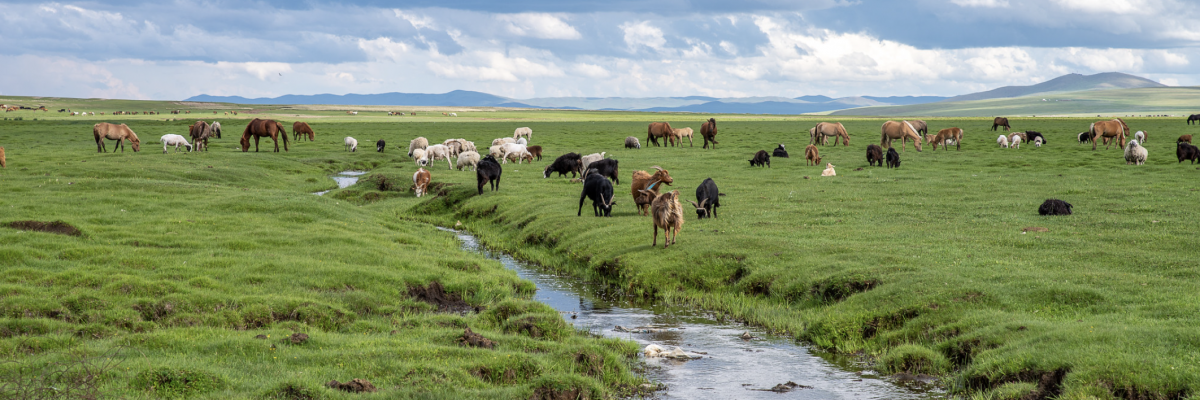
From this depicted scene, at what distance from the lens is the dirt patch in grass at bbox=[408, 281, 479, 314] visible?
14602mm

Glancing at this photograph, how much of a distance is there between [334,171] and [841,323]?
127 ft

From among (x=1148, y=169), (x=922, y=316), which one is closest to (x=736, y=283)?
(x=922, y=316)

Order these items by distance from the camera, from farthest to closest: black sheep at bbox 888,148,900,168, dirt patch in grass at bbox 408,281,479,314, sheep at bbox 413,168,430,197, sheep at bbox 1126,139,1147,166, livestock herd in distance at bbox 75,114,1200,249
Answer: black sheep at bbox 888,148,900,168 → sheep at bbox 1126,139,1147,166 → sheep at bbox 413,168,430,197 → livestock herd in distance at bbox 75,114,1200,249 → dirt patch in grass at bbox 408,281,479,314

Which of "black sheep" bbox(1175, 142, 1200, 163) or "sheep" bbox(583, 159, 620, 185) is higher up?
"black sheep" bbox(1175, 142, 1200, 163)

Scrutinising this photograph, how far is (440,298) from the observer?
15180mm

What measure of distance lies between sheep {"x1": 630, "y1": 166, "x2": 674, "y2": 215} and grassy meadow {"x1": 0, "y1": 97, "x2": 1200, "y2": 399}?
0.59 meters

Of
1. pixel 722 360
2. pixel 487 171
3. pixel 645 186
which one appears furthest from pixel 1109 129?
pixel 722 360

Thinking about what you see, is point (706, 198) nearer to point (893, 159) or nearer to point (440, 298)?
point (440, 298)

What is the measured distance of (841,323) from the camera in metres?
12.6

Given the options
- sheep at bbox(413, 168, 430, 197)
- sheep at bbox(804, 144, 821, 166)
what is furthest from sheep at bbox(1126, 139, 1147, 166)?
sheep at bbox(413, 168, 430, 197)

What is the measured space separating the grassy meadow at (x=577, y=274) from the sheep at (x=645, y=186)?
59 cm

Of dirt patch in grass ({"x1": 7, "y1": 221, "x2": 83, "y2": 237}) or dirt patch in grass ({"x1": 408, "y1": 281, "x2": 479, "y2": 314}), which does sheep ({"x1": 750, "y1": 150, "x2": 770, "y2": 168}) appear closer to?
dirt patch in grass ({"x1": 408, "y1": 281, "x2": 479, "y2": 314})

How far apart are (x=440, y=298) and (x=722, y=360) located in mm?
6238

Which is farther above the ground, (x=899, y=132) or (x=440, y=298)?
(x=899, y=132)
